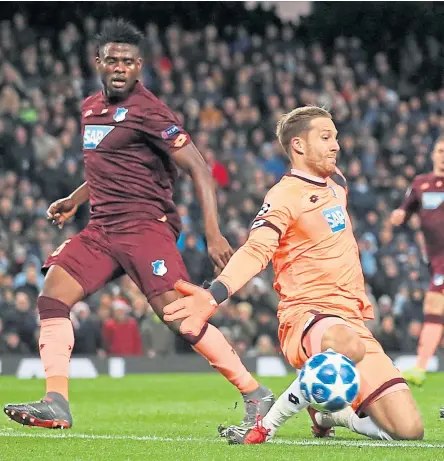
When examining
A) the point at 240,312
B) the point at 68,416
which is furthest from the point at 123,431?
the point at 240,312

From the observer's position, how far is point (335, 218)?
22.6 ft

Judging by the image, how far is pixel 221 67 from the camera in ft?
78.0

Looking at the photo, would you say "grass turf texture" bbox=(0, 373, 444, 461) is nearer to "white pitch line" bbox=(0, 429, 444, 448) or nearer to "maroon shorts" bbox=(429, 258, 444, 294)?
"white pitch line" bbox=(0, 429, 444, 448)

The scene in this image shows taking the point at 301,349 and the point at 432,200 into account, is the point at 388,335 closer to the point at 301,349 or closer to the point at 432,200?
the point at 432,200

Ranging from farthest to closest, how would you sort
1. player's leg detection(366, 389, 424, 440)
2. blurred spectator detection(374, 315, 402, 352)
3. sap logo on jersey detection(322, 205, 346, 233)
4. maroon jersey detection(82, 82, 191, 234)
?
blurred spectator detection(374, 315, 402, 352) → maroon jersey detection(82, 82, 191, 234) → sap logo on jersey detection(322, 205, 346, 233) → player's leg detection(366, 389, 424, 440)

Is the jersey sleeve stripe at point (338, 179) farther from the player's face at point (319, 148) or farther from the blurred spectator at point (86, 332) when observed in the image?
the blurred spectator at point (86, 332)

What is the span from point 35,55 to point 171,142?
14.4m

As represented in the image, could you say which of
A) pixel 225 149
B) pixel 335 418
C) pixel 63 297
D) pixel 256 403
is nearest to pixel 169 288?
pixel 63 297

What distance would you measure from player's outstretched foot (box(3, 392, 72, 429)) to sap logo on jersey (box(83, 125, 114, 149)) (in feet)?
5.16

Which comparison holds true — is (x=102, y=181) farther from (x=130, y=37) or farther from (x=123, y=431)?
(x=123, y=431)

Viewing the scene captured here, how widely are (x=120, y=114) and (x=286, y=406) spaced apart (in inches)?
91.5

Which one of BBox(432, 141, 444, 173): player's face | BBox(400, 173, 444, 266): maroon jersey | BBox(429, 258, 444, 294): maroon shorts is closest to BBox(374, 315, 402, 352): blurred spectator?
BBox(400, 173, 444, 266): maroon jersey

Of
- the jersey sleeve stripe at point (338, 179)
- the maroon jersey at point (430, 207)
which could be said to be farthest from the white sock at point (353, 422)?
the maroon jersey at point (430, 207)

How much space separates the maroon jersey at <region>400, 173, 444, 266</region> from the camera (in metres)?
11.8
